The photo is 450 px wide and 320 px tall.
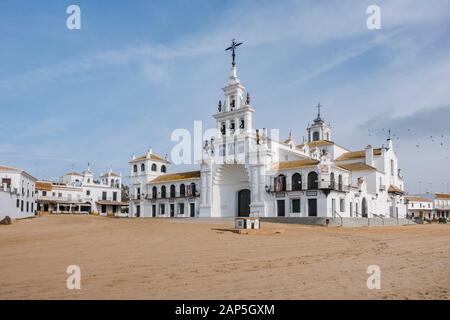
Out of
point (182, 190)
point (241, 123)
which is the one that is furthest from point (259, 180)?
point (182, 190)

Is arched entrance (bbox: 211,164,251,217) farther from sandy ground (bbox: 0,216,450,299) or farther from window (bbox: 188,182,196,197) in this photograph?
sandy ground (bbox: 0,216,450,299)

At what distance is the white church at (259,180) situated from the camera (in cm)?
4000

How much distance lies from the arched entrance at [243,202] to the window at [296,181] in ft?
23.7

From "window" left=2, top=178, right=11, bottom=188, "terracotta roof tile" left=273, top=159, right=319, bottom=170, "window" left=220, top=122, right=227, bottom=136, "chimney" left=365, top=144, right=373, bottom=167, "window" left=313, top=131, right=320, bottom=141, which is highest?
"window" left=313, top=131, right=320, bottom=141

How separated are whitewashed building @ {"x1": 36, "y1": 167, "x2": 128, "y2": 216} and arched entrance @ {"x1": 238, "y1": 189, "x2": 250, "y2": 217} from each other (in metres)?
34.1

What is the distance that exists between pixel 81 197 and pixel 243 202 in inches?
1495

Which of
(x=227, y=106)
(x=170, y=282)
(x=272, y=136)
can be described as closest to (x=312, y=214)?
(x=272, y=136)

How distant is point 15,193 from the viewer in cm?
4134

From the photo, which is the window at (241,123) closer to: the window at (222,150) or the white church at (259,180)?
the white church at (259,180)

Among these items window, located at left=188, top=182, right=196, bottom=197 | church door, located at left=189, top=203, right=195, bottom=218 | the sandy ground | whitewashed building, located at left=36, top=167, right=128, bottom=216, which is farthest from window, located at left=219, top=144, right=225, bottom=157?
whitewashed building, located at left=36, top=167, right=128, bottom=216

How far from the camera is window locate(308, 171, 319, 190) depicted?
39.1m

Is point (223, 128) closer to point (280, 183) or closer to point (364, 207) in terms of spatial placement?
point (280, 183)
